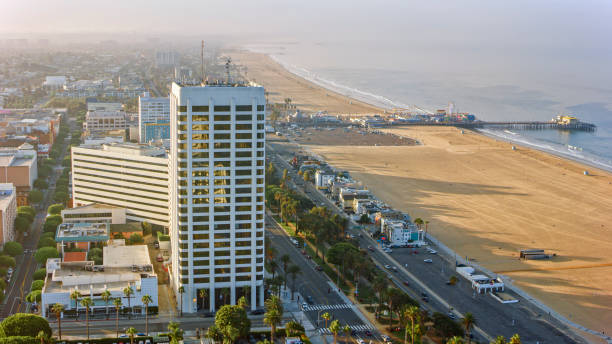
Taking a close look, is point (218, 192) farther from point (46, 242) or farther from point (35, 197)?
point (35, 197)

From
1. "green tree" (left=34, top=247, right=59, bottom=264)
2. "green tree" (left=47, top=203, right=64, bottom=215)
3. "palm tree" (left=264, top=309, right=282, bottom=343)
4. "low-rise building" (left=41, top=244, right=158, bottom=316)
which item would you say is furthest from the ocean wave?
"green tree" (left=34, top=247, right=59, bottom=264)

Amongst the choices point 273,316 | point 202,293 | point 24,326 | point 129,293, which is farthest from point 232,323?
point 24,326

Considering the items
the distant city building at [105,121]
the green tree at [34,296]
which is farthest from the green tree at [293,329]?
the distant city building at [105,121]

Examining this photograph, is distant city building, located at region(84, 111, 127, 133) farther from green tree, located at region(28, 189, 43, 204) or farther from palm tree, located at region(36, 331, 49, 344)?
palm tree, located at region(36, 331, 49, 344)

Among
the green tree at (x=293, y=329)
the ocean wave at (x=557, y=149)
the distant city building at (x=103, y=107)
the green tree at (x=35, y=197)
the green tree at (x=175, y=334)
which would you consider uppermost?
the distant city building at (x=103, y=107)

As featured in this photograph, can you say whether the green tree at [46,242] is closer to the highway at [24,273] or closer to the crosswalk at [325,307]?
the highway at [24,273]
